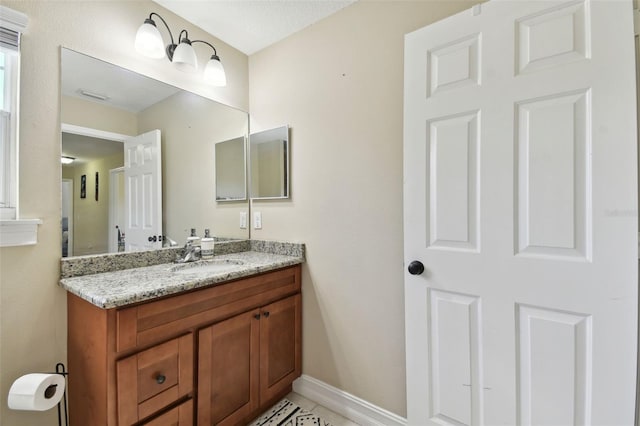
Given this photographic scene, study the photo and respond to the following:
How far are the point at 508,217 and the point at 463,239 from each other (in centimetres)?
18

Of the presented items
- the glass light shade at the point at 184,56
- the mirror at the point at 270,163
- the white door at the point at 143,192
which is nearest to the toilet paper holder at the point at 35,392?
the white door at the point at 143,192

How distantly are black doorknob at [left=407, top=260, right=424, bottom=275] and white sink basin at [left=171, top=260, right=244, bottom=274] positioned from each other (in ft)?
3.15

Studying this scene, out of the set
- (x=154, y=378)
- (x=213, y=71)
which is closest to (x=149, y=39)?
(x=213, y=71)

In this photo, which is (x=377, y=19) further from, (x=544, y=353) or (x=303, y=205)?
(x=544, y=353)

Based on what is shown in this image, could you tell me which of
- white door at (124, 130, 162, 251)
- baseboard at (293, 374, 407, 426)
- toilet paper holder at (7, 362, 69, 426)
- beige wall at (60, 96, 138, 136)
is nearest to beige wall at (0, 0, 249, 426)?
beige wall at (60, 96, 138, 136)

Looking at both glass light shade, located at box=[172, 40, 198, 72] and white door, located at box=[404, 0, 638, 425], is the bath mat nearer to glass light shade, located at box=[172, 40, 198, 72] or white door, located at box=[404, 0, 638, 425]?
white door, located at box=[404, 0, 638, 425]

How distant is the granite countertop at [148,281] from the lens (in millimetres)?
1010

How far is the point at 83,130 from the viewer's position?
53.8 inches

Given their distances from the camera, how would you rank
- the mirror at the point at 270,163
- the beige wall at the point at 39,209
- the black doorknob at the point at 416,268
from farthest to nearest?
the mirror at the point at 270,163
the black doorknob at the point at 416,268
the beige wall at the point at 39,209

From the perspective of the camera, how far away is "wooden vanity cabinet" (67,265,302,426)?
101 centimetres

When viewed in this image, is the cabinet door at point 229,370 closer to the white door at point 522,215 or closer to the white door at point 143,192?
the white door at point 143,192

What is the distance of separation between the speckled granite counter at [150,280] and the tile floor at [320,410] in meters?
0.88

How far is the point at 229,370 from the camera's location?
1368mm

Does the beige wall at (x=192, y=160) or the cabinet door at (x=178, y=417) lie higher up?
the beige wall at (x=192, y=160)
